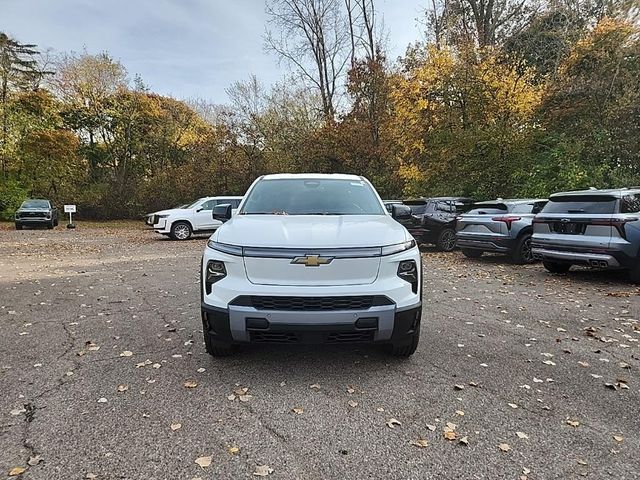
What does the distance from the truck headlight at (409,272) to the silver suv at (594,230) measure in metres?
5.13

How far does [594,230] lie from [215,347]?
6466 millimetres

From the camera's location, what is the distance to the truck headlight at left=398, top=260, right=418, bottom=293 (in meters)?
3.56

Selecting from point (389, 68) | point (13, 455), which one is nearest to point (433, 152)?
point (389, 68)

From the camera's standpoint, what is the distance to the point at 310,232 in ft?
12.1

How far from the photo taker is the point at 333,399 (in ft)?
10.6

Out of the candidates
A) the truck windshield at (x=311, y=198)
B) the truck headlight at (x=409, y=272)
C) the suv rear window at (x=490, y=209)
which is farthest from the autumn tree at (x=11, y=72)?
the truck headlight at (x=409, y=272)

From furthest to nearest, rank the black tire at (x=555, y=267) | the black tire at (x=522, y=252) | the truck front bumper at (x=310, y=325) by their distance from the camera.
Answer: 1. the black tire at (x=522, y=252)
2. the black tire at (x=555, y=267)
3. the truck front bumper at (x=310, y=325)

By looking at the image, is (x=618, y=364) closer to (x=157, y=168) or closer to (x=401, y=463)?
(x=401, y=463)

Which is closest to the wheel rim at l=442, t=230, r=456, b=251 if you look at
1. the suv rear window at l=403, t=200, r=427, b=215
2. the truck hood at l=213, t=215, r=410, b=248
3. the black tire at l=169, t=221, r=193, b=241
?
the suv rear window at l=403, t=200, r=427, b=215

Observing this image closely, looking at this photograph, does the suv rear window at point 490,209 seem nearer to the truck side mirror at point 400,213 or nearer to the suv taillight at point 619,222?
the suv taillight at point 619,222

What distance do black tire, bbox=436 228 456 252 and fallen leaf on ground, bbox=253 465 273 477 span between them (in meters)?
10.7

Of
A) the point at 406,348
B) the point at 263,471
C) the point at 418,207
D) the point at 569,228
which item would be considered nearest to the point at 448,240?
the point at 418,207

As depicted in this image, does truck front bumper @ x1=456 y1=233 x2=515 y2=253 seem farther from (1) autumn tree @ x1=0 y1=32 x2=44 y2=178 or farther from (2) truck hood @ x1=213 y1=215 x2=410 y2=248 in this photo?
(1) autumn tree @ x1=0 y1=32 x2=44 y2=178

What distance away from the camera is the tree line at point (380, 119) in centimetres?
1391
